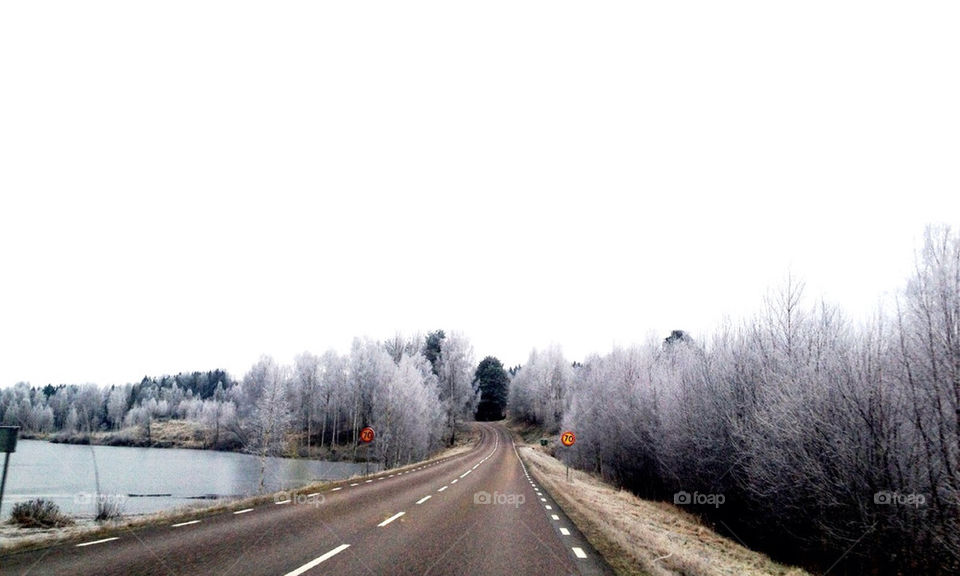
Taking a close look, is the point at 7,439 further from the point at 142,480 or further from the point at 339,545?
the point at 142,480

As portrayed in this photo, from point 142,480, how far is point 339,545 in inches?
1658

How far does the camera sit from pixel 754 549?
17.8 m

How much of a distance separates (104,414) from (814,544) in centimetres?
11815

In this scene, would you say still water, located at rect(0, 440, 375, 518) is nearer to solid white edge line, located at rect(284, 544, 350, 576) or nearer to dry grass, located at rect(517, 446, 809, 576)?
solid white edge line, located at rect(284, 544, 350, 576)

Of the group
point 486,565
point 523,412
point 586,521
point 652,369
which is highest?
point 652,369

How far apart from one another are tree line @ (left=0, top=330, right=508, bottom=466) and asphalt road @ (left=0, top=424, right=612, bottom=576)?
32.8 meters

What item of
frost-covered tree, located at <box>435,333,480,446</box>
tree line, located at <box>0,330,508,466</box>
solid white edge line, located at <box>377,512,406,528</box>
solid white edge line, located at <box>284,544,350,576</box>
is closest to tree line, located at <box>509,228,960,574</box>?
solid white edge line, located at <box>377,512,406,528</box>

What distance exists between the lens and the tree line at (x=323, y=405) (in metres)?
54.7

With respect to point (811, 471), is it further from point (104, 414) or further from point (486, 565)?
point (104, 414)

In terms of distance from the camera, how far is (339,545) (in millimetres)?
8883

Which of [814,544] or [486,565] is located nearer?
[486,565]

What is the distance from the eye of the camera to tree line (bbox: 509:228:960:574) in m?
10.8

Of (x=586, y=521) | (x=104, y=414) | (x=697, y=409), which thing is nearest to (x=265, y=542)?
(x=586, y=521)

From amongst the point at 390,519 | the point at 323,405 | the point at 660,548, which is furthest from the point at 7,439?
the point at 323,405
